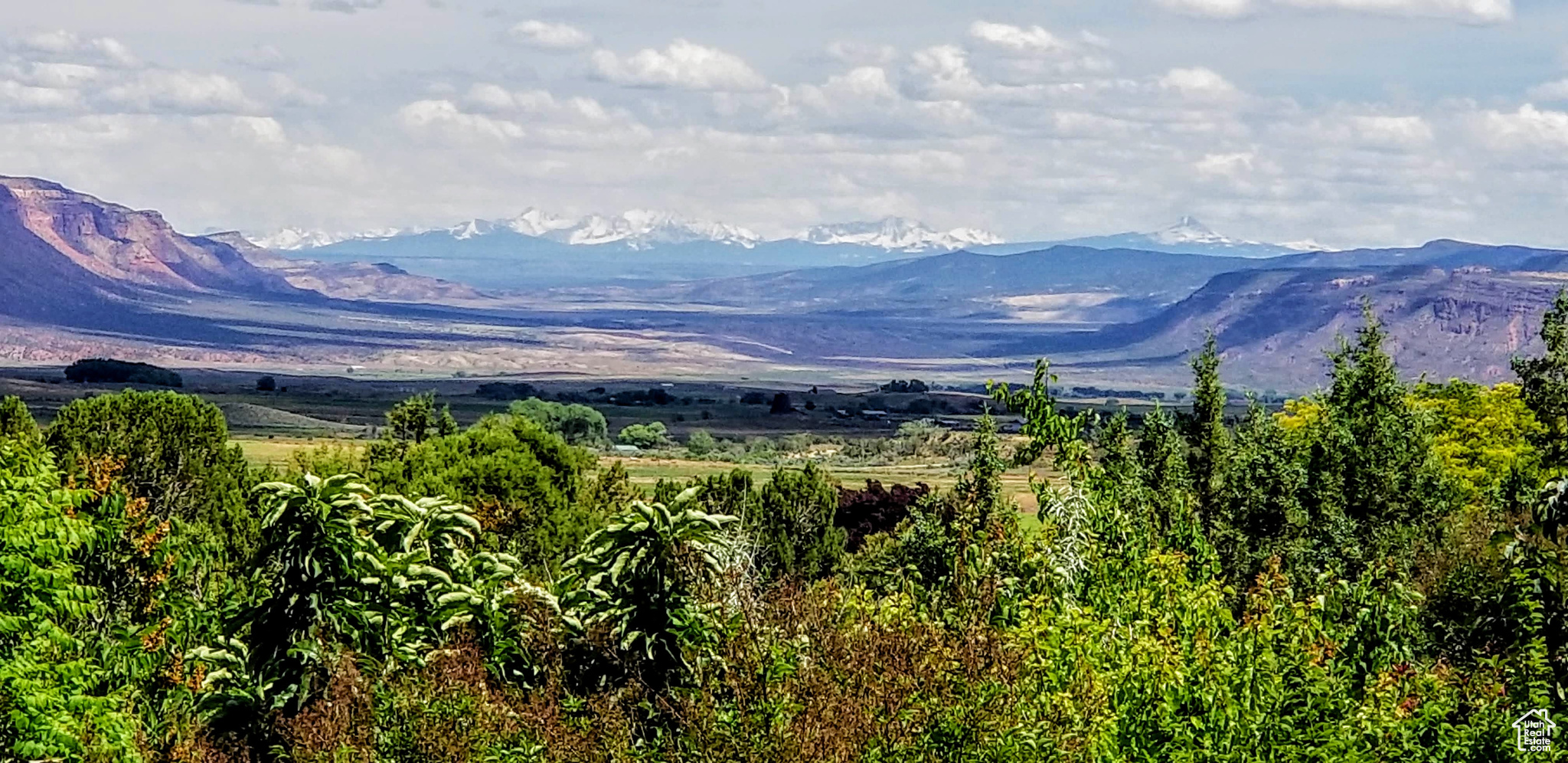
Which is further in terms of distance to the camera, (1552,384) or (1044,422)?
(1552,384)

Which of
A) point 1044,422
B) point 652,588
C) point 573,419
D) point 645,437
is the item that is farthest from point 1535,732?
point 573,419

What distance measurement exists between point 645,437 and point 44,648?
160 m

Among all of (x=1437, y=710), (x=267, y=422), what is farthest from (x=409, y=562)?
(x=267, y=422)

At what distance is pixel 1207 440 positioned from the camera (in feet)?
152

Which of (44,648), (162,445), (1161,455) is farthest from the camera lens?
(162,445)

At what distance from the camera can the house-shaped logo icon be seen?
1366cm

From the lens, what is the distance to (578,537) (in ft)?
171

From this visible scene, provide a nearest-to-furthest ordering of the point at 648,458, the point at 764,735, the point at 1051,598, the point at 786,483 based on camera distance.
A: the point at 764,735
the point at 1051,598
the point at 786,483
the point at 648,458

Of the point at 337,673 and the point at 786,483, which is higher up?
the point at 337,673

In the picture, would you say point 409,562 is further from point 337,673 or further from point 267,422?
point 267,422

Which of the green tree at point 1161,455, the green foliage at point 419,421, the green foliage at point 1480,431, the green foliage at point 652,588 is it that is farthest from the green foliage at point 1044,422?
the green foliage at point 419,421

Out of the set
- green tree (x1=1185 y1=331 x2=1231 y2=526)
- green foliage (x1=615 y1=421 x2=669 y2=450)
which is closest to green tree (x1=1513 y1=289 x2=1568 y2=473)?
green tree (x1=1185 y1=331 x2=1231 y2=526)

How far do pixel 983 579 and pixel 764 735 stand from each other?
6.82 meters

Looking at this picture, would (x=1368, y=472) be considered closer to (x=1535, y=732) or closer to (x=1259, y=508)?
(x=1259, y=508)
